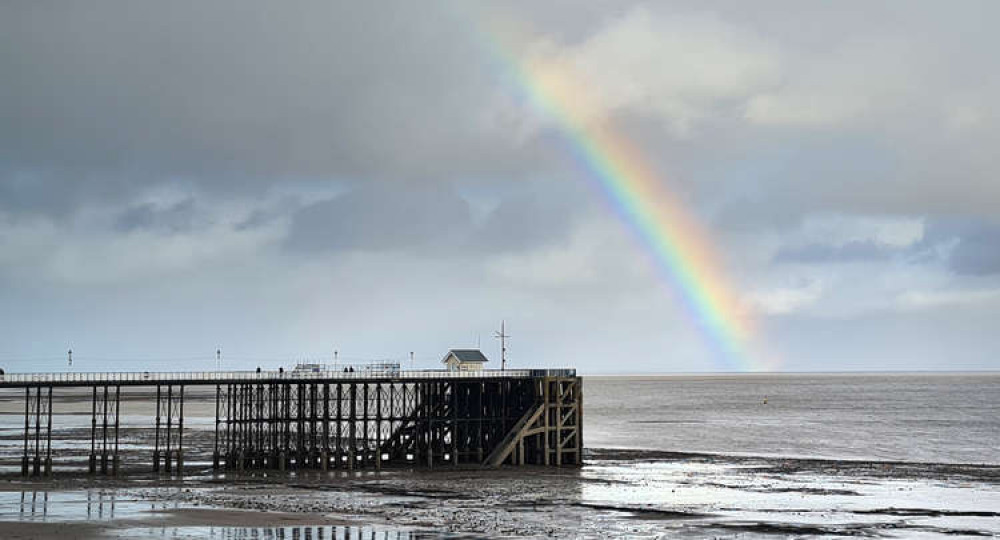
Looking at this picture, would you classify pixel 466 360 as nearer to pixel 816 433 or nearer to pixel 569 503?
pixel 569 503

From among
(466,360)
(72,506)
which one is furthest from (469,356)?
(72,506)

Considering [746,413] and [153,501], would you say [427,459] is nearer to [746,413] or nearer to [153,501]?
[153,501]

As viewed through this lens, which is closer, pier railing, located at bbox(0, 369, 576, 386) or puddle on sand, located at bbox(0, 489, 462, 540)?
puddle on sand, located at bbox(0, 489, 462, 540)

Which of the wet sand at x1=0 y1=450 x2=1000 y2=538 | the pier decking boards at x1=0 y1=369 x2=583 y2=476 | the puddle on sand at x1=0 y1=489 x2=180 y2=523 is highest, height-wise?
the pier decking boards at x1=0 y1=369 x2=583 y2=476

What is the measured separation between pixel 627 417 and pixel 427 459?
325 ft

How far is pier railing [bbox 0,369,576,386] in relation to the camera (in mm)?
73625

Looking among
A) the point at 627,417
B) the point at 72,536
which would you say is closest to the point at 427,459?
the point at 72,536

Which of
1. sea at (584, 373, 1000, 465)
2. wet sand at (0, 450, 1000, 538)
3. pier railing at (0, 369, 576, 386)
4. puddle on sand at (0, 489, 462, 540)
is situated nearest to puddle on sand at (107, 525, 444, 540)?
puddle on sand at (0, 489, 462, 540)

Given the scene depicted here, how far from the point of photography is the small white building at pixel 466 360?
9119 cm

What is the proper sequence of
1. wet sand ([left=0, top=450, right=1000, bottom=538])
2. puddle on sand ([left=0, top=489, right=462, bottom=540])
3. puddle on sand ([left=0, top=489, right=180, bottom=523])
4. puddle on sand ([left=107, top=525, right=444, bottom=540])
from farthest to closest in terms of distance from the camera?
puddle on sand ([left=0, top=489, right=180, bottom=523]) < wet sand ([left=0, top=450, right=1000, bottom=538]) < puddle on sand ([left=0, top=489, right=462, bottom=540]) < puddle on sand ([left=107, top=525, right=444, bottom=540])

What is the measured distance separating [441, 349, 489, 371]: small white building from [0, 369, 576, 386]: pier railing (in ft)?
15.1

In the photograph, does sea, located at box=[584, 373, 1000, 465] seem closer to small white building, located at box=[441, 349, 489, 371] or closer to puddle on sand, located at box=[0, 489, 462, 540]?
small white building, located at box=[441, 349, 489, 371]

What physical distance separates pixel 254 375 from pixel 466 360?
17.1 m

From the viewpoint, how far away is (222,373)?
81688 mm
